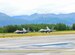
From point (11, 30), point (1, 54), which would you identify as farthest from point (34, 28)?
point (1, 54)

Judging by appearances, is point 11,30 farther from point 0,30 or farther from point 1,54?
point 1,54

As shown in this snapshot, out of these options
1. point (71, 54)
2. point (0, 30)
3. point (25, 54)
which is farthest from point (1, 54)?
point (0, 30)

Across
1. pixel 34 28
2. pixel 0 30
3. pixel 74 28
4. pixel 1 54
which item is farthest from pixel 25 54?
pixel 74 28

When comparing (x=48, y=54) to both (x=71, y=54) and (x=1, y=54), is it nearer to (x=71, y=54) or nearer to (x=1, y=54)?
(x=71, y=54)

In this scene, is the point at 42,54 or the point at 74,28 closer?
the point at 42,54

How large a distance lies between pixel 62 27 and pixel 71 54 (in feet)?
346

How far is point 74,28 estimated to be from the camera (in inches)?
4764

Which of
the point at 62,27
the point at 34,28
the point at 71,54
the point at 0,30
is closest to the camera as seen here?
the point at 71,54

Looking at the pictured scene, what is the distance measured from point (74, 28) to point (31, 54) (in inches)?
4108

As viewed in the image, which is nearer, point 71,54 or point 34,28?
point 71,54

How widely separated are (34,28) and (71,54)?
317 ft

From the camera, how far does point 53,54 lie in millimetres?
17578

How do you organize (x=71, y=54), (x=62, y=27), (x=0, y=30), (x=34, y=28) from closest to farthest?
(x=71, y=54) < (x=0, y=30) < (x=34, y=28) < (x=62, y=27)

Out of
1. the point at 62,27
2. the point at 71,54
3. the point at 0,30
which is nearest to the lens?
the point at 71,54
